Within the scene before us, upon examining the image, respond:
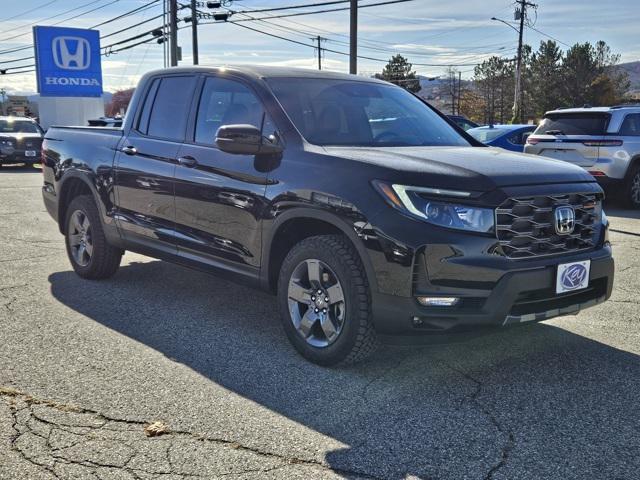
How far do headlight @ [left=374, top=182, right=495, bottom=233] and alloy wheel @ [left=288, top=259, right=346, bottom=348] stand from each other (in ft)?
2.13

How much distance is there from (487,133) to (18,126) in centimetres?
1571

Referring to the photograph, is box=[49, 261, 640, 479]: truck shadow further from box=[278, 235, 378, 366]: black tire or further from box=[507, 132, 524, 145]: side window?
box=[507, 132, 524, 145]: side window

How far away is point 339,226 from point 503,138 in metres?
10.1

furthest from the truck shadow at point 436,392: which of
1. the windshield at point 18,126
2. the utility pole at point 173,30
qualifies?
the utility pole at point 173,30

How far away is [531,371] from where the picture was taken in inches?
161

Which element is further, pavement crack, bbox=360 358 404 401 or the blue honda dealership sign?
the blue honda dealership sign

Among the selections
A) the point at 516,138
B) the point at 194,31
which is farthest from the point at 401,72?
the point at 516,138

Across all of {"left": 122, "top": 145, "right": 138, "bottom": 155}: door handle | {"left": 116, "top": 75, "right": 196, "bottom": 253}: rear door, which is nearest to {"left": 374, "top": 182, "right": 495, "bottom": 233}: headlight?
{"left": 116, "top": 75, "right": 196, "bottom": 253}: rear door

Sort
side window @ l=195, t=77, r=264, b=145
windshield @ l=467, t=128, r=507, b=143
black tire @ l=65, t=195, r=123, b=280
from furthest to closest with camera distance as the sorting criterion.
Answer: windshield @ l=467, t=128, r=507, b=143, black tire @ l=65, t=195, r=123, b=280, side window @ l=195, t=77, r=264, b=145

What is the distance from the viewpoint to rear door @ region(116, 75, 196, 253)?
5.14 meters

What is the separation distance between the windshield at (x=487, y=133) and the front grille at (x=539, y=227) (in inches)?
365

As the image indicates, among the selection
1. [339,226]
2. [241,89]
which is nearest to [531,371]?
[339,226]

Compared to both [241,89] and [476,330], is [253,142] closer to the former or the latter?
[241,89]

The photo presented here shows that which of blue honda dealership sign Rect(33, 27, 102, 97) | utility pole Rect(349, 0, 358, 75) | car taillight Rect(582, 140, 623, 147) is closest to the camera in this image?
car taillight Rect(582, 140, 623, 147)
